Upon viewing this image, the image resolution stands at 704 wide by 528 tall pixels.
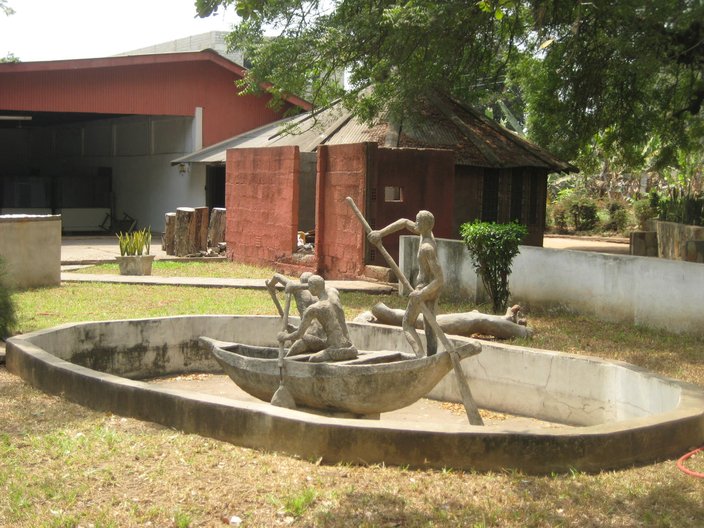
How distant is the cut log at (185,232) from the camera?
74.9 feet

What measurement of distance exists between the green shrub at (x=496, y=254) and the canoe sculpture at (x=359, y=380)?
583cm

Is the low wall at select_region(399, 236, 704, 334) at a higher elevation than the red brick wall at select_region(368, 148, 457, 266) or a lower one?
lower

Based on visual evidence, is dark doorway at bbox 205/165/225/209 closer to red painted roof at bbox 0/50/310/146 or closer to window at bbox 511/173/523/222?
red painted roof at bbox 0/50/310/146

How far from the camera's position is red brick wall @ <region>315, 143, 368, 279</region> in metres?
16.8

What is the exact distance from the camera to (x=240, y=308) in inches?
535

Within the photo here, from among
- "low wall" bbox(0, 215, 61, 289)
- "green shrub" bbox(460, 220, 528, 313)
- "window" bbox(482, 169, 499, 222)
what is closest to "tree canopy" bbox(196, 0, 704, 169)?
"window" bbox(482, 169, 499, 222)

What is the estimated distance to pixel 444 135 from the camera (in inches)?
813

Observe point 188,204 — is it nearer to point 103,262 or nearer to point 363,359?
point 103,262

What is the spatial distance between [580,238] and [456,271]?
58.6ft

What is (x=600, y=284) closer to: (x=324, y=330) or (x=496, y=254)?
(x=496, y=254)

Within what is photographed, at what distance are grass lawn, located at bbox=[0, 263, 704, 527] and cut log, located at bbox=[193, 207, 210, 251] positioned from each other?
51.0 ft

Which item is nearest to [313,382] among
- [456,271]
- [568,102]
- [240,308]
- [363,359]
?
[363,359]

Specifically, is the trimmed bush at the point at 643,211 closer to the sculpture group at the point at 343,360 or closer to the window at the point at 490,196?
the window at the point at 490,196

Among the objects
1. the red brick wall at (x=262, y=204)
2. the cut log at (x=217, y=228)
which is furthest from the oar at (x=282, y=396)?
the cut log at (x=217, y=228)
